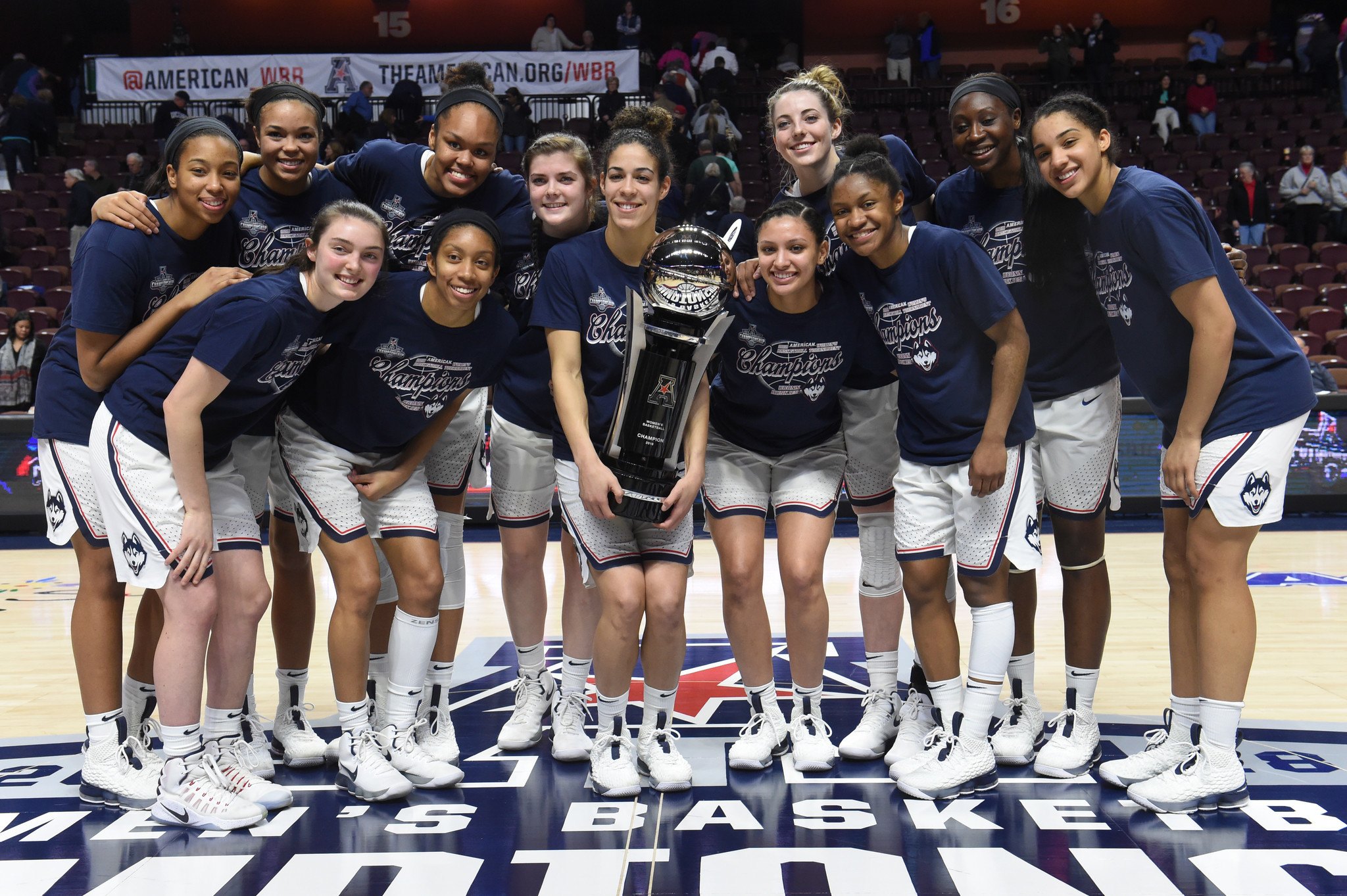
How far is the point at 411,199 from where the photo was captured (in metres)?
3.41

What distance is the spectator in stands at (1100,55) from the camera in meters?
15.4

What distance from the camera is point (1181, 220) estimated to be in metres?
2.73

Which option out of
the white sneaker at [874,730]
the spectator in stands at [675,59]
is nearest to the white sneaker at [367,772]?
the white sneaker at [874,730]

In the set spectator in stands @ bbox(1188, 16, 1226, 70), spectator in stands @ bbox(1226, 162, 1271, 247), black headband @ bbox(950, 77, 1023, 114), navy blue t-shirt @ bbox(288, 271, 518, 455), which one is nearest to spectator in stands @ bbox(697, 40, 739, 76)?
spectator in stands @ bbox(1226, 162, 1271, 247)

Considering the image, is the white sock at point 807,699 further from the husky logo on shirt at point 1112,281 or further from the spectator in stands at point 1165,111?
the spectator in stands at point 1165,111

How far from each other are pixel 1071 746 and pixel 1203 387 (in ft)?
3.59

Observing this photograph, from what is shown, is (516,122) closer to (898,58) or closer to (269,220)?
(898,58)

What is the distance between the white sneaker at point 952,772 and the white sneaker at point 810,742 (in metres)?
0.23

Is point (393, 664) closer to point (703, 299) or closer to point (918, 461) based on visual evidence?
point (703, 299)

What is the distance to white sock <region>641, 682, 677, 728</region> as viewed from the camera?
3.04 m

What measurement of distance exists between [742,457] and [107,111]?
1565cm

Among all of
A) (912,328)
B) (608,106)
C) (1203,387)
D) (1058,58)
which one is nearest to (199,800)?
(912,328)

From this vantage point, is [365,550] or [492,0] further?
[492,0]

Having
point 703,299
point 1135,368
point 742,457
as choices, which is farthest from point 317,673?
point 1135,368
